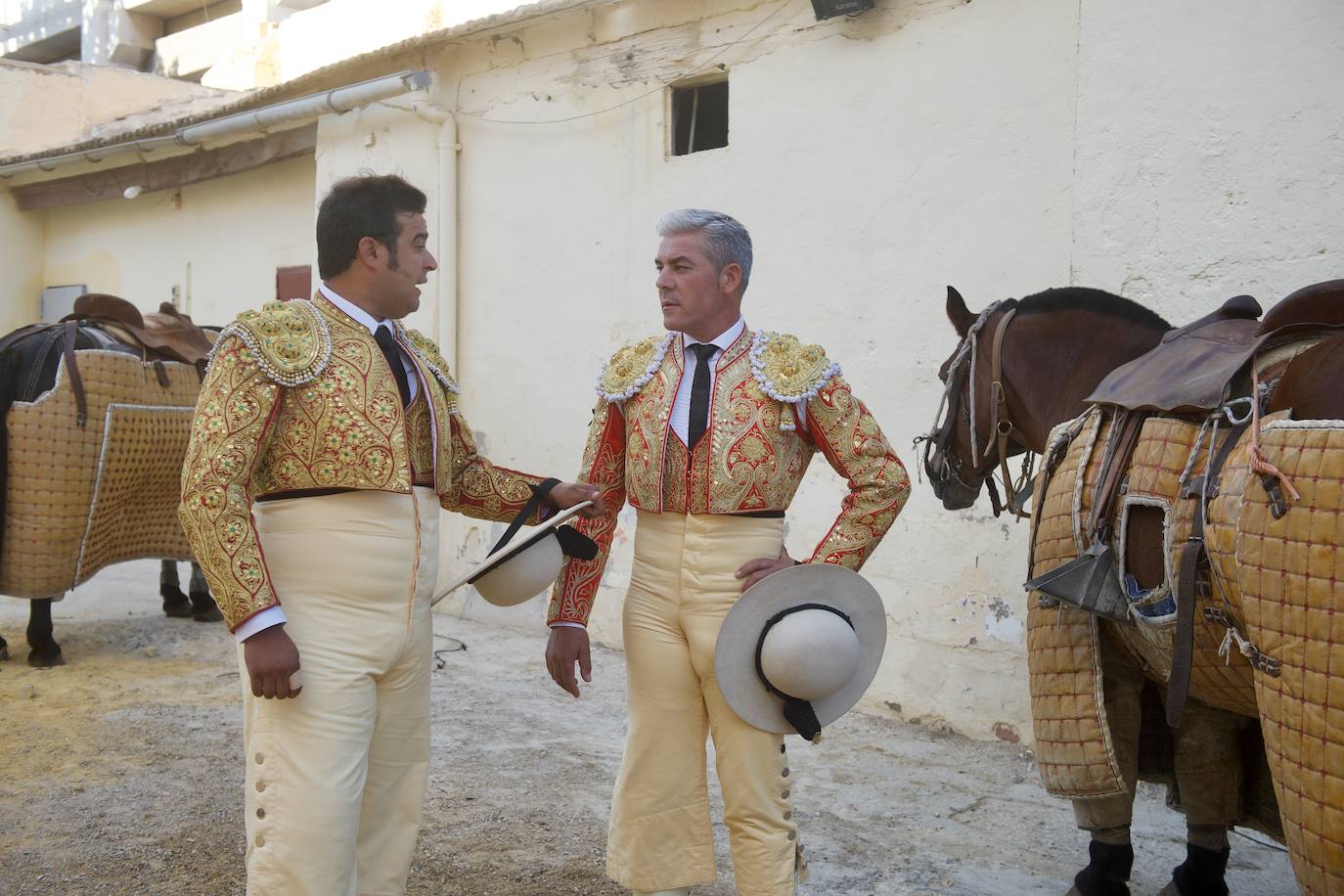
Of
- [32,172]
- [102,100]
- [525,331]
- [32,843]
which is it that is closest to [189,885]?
[32,843]

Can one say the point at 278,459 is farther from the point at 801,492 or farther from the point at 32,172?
the point at 32,172

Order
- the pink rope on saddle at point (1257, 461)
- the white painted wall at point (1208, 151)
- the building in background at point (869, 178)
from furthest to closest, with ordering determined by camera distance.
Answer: the building in background at point (869, 178) < the white painted wall at point (1208, 151) < the pink rope on saddle at point (1257, 461)

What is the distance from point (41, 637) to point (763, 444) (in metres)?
4.75

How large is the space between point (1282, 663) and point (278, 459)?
1.95 m

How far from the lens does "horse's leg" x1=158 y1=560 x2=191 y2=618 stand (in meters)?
7.01

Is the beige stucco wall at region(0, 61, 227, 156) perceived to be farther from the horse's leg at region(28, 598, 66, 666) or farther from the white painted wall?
the white painted wall

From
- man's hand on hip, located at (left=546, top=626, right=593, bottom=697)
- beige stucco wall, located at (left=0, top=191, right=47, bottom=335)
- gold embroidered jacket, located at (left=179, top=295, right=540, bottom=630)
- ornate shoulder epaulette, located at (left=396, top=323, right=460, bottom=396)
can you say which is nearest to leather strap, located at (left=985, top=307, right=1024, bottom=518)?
man's hand on hip, located at (left=546, top=626, right=593, bottom=697)

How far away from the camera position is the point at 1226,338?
107 inches

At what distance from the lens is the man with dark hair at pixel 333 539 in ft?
7.44

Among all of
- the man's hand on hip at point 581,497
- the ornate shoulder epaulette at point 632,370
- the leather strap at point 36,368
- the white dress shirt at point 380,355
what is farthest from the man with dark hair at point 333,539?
the leather strap at point 36,368

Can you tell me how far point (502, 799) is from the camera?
409 centimetres

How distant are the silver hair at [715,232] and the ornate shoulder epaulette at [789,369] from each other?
157 mm

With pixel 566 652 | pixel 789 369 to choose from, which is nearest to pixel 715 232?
pixel 789 369

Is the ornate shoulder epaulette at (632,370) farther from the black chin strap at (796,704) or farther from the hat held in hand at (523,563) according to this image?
the black chin strap at (796,704)
